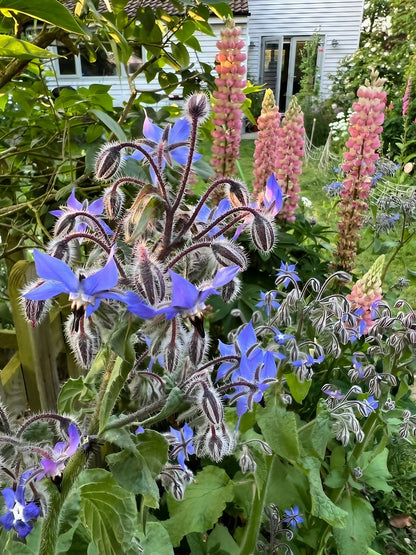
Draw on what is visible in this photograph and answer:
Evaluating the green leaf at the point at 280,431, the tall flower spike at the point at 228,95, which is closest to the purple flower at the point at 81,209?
the green leaf at the point at 280,431

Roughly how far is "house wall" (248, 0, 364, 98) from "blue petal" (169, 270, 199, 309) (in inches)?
476

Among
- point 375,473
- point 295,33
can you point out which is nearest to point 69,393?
point 375,473

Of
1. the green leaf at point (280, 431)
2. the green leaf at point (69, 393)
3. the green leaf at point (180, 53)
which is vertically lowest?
the green leaf at point (280, 431)

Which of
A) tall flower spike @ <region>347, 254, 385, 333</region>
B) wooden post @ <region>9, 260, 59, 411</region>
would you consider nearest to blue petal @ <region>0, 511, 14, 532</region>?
wooden post @ <region>9, 260, 59, 411</region>

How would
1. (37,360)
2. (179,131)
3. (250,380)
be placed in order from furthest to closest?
(37,360) → (250,380) → (179,131)

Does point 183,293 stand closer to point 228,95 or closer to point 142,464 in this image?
point 142,464

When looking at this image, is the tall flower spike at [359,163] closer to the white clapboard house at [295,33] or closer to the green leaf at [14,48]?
the green leaf at [14,48]

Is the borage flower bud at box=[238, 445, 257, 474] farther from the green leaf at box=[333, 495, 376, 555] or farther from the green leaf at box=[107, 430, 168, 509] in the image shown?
the green leaf at box=[333, 495, 376, 555]

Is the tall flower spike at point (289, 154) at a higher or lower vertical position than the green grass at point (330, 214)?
higher

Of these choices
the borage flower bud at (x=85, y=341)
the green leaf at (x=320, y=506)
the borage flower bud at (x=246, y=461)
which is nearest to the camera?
the borage flower bud at (x=85, y=341)

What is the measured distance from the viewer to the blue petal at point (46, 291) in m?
0.50

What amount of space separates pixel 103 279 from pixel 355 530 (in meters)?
1.33

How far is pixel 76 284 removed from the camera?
498 millimetres

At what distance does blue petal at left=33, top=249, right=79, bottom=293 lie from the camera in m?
0.47
